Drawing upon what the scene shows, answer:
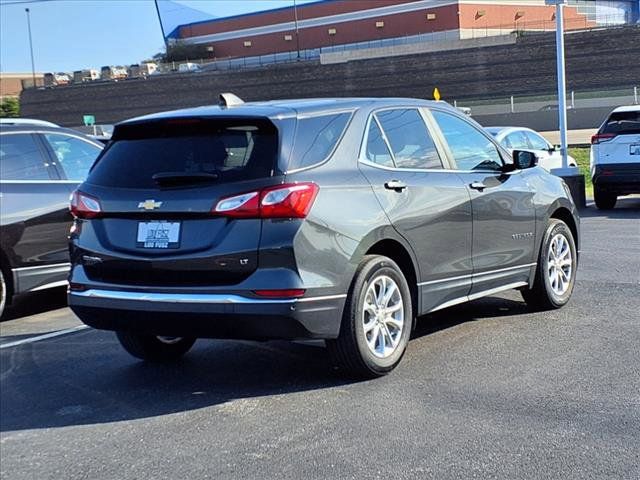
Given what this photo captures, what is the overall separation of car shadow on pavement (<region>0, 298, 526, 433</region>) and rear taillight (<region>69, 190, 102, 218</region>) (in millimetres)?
1176

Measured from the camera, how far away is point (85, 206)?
5.48 metres

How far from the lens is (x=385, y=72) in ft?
247

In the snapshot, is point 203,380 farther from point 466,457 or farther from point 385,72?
point 385,72

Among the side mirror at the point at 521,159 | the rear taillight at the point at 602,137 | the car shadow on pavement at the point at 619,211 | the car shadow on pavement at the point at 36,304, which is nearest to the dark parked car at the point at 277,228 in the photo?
the side mirror at the point at 521,159

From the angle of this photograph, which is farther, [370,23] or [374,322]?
[370,23]

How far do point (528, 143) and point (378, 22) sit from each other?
75576 millimetres

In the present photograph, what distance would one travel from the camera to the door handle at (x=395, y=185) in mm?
5551

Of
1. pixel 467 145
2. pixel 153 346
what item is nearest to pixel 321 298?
pixel 153 346

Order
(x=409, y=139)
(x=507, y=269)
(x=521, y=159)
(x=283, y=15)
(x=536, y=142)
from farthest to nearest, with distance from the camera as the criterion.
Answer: (x=283, y=15) < (x=536, y=142) < (x=521, y=159) < (x=507, y=269) < (x=409, y=139)

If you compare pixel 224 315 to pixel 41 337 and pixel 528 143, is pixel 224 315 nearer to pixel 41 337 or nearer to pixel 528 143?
pixel 41 337

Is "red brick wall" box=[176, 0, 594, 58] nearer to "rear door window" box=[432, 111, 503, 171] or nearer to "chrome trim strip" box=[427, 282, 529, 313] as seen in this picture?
"rear door window" box=[432, 111, 503, 171]

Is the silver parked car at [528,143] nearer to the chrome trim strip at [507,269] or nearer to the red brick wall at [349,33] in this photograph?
the chrome trim strip at [507,269]

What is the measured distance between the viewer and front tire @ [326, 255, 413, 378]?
5184mm

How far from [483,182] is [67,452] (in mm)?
3648
